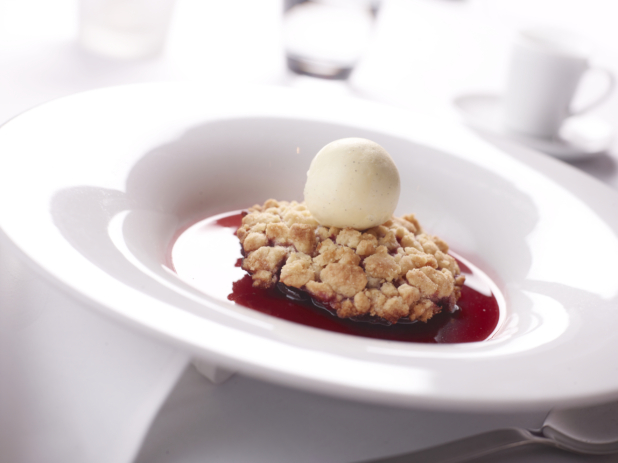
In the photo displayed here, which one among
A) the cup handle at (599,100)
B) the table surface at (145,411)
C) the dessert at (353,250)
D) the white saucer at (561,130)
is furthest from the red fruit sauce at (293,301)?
the cup handle at (599,100)

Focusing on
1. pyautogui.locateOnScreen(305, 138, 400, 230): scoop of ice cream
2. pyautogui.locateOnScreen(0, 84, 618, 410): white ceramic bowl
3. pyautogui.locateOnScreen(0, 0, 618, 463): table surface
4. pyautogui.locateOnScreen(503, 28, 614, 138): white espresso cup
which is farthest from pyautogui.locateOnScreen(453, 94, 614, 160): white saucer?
pyautogui.locateOnScreen(0, 0, 618, 463): table surface

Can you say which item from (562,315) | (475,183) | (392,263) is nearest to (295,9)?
(475,183)

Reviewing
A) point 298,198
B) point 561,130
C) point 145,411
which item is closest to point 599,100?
point 561,130

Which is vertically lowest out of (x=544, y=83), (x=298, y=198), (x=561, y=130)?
(x=298, y=198)

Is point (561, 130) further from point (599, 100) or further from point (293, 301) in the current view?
point (293, 301)

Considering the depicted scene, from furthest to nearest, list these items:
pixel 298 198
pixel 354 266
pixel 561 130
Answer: pixel 561 130 < pixel 298 198 < pixel 354 266
